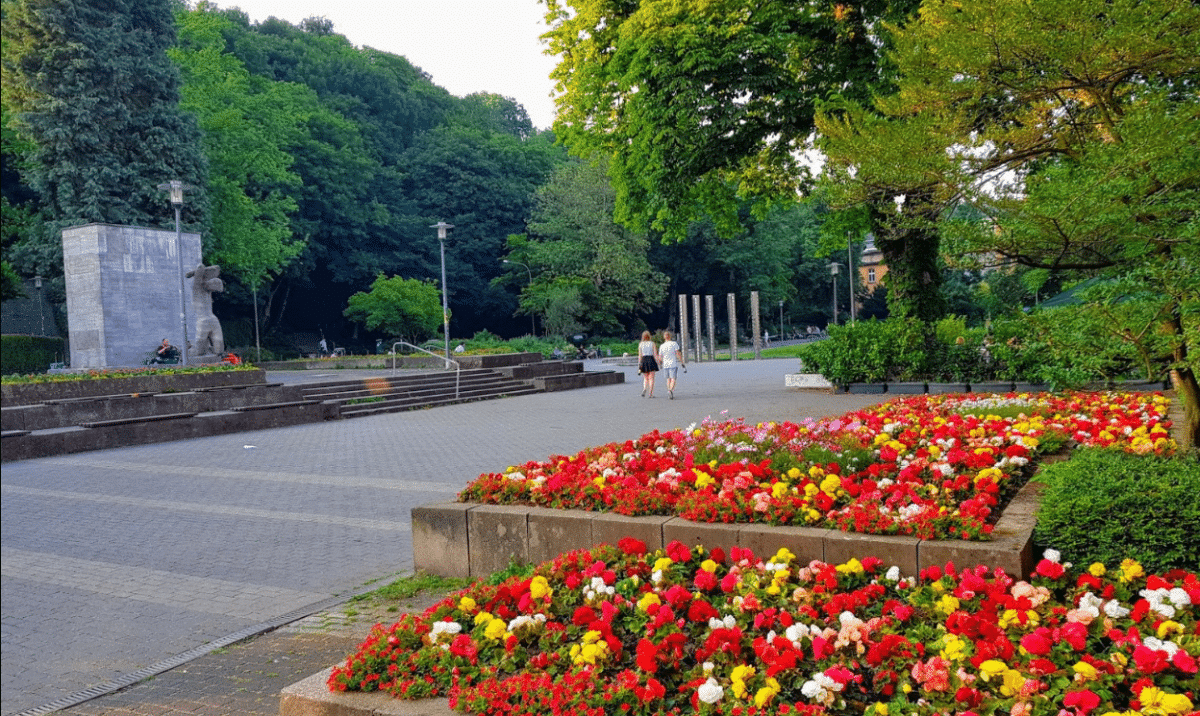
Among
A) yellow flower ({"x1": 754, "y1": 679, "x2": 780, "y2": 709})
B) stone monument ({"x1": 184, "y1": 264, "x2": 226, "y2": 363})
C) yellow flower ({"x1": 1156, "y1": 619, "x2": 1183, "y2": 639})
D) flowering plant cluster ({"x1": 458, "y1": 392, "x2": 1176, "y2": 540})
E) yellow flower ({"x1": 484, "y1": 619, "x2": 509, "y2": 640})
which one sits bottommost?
yellow flower ({"x1": 754, "y1": 679, "x2": 780, "y2": 709})

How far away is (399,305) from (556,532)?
38009 mm

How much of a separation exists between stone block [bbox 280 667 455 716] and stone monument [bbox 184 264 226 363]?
80.8ft

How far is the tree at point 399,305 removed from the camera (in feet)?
137

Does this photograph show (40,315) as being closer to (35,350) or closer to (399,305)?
(35,350)

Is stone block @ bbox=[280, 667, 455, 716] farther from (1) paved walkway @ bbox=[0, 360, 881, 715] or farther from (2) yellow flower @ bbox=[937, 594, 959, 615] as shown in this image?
(2) yellow flower @ bbox=[937, 594, 959, 615]

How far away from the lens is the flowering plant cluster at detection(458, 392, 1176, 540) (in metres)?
4.93

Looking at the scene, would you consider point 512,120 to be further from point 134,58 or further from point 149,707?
point 149,707

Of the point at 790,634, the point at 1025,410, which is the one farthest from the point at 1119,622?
the point at 1025,410

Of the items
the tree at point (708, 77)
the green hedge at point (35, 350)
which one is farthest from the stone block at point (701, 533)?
the green hedge at point (35, 350)

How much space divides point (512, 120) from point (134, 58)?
243 ft

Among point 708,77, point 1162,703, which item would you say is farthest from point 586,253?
point 1162,703

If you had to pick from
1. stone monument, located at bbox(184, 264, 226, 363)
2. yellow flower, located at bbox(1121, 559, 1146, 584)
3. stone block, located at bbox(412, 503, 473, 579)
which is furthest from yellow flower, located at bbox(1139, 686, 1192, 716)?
stone monument, located at bbox(184, 264, 226, 363)

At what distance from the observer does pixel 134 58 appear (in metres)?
8.52

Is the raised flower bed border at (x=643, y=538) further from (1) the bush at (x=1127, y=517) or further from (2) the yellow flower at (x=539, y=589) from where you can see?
(2) the yellow flower at (x=539, y=589)
